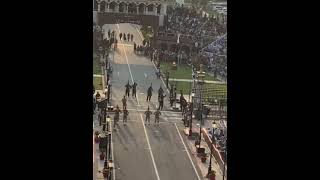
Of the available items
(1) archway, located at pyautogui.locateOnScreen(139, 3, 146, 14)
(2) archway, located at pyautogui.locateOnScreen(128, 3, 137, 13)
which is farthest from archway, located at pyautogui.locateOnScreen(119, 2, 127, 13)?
(1) archway, located at pyautogui.locateOnScreen(139, 3, 146, 14)

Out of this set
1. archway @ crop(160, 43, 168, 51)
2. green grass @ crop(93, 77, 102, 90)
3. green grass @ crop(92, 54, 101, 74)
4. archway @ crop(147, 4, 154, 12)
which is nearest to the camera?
green grass @ crop(92, 54, 101, 74)

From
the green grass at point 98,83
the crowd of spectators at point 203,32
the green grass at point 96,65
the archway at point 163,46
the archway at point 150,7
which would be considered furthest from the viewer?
the archway at point 163,46

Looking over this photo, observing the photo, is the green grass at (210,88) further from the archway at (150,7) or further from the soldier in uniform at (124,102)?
the archway at (150,7)

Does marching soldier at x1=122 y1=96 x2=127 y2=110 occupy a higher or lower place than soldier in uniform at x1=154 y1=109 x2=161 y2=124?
higher

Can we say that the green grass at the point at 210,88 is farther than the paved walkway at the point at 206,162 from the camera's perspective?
Yes

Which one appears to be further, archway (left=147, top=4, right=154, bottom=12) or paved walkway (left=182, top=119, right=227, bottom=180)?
paved walkway (left=182, top=119, right=227, bottom=180)

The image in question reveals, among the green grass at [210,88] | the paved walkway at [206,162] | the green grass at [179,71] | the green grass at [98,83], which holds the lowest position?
the paved walkway at [206,162]

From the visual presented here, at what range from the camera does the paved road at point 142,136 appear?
5.39m

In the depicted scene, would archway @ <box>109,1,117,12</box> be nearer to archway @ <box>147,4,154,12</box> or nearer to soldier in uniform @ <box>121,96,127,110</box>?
archway @ <box>147,4,154,12</box>

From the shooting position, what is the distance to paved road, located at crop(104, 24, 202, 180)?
539 centimetres

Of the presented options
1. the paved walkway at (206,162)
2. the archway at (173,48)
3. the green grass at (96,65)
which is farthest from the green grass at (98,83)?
the paved walkway at (206,162)

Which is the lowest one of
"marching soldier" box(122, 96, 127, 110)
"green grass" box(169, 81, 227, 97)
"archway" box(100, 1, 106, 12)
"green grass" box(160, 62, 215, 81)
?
"marching soldier" box(122, 96, 127, 110)
